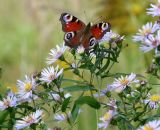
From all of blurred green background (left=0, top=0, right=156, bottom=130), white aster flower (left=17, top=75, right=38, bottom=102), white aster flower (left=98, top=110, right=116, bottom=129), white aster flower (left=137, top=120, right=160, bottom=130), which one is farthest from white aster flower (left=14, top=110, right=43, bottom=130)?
blurred green background (left=0, top=0, right=156, bottom=130)

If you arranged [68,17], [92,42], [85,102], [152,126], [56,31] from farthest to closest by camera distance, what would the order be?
[56,31] → [68,17] → [92,42] → [85,102] → [152,126]

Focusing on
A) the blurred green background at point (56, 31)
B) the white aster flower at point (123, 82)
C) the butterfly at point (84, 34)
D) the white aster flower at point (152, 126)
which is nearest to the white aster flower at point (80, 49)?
the butterfly at point (84, 34)

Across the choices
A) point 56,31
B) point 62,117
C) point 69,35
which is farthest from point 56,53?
point 56,31

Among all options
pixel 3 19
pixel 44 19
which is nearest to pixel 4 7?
pixel 3 19

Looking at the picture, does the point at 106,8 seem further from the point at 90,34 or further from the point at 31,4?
the point at 90,34

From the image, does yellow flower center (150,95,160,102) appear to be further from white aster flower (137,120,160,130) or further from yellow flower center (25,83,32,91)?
yellow flower center (25,83,32,91)

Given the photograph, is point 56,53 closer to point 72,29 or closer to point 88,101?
point 72,29

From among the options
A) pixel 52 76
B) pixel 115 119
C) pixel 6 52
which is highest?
pixel 6 52
